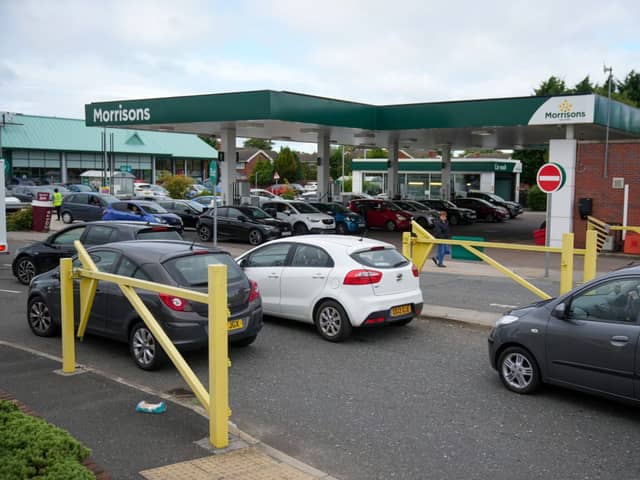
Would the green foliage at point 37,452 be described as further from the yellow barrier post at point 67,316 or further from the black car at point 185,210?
the black car at point 185,210

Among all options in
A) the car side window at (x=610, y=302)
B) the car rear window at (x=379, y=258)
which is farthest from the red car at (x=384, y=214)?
the car side window at (x=610, y=302)

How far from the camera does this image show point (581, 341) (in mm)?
6719

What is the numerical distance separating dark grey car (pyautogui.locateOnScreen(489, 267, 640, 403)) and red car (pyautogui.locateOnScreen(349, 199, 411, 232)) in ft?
79.6

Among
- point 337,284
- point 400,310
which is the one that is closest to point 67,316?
point 337,284

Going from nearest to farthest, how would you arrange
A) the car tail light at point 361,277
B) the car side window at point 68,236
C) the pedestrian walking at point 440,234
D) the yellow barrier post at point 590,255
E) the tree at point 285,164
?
the car tail light at point 361,277, the yellow barrier post at point 590,255, the car side window at point 68,236, the pedestrian walking at point 440,234, the tree at point 285,164

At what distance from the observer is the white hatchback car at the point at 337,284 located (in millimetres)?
9516

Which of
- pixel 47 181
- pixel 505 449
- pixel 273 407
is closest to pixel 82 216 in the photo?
pixel 273 407

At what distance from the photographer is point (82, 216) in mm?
31109

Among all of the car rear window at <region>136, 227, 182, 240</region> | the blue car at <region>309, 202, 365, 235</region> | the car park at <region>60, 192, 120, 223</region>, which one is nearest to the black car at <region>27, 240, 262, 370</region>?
the car rear window at <region>136, 227, 182, 240</region>

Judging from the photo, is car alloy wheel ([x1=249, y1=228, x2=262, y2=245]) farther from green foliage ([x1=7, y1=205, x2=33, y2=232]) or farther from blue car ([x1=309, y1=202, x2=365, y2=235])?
green foliage ([x1=7, y1=205, x2=33, y2=232])

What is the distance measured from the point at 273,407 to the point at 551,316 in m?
3.13

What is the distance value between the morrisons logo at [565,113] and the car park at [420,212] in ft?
27.7

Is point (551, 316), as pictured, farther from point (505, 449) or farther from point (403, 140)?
point (403, 140)

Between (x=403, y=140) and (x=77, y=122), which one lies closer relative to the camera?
(x=403, y=140)
